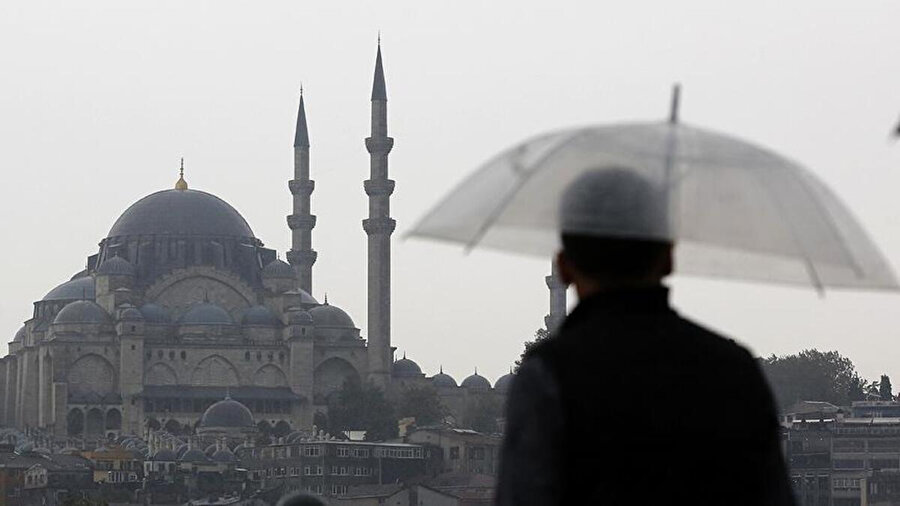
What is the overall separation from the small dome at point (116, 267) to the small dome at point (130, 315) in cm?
472

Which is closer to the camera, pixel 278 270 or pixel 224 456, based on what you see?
pixel 224 456

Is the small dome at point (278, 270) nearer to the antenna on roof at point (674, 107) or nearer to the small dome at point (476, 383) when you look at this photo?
the small dome at point (476, 383)

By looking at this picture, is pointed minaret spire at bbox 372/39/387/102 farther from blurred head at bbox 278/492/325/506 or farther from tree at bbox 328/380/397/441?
blurred head at bbox 278/492/325/506

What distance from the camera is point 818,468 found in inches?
3083

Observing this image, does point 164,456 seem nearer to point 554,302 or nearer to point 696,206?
point 554,302

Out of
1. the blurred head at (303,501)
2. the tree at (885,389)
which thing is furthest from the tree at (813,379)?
the blurred head at (303,501)

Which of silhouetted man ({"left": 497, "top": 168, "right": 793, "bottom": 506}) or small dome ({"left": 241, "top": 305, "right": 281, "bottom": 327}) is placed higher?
small dome ({"left": 241, "top": 305, "right": 281, "bottom": 327})

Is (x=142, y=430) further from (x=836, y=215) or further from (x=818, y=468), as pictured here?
(x=836, y=215)

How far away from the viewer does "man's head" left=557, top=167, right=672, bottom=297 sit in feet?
13.3

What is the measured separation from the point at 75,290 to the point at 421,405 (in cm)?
1575

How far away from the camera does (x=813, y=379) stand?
102m

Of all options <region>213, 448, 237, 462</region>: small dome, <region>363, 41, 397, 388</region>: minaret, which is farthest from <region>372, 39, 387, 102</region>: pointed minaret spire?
<region>213, 448, 237, 462</region>: small dome

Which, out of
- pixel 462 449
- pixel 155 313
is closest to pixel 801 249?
pixel 462 449

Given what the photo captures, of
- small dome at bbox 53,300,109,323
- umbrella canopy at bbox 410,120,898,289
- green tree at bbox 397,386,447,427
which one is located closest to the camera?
umbrella canopy at bbox 410,120,898,289
